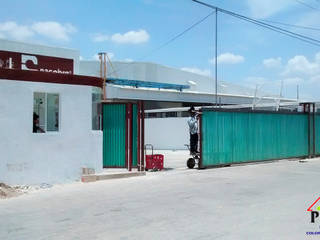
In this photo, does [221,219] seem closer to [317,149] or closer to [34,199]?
[34,199]

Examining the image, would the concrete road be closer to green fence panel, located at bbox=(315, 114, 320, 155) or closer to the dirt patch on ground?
the dirt patch on ground

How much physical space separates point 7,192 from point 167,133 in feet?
67.5

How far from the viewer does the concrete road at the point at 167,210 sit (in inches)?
256

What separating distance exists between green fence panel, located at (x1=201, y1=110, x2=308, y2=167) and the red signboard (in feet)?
34.8

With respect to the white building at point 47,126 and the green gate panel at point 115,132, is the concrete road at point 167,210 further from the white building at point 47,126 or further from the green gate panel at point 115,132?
the green gate panel at point 115,132

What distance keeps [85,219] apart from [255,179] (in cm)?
707

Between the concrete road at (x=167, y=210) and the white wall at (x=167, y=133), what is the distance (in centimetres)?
1592

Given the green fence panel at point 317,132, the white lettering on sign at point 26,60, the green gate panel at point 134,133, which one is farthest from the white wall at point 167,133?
the green gate panel at point 134,133

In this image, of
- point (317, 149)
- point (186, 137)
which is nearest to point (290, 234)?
point (317, 149)

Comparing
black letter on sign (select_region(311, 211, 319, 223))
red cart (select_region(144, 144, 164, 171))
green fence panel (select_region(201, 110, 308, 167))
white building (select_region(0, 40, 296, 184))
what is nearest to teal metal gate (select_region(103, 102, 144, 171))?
white building (select_region(0, 40, 296, 184))

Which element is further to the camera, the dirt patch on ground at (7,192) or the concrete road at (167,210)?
the dirt patch on ground at (7,192)

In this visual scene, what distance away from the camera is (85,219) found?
24.5 ft

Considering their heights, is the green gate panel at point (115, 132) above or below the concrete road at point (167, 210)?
above

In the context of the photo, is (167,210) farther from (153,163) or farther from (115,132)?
(153,163)
